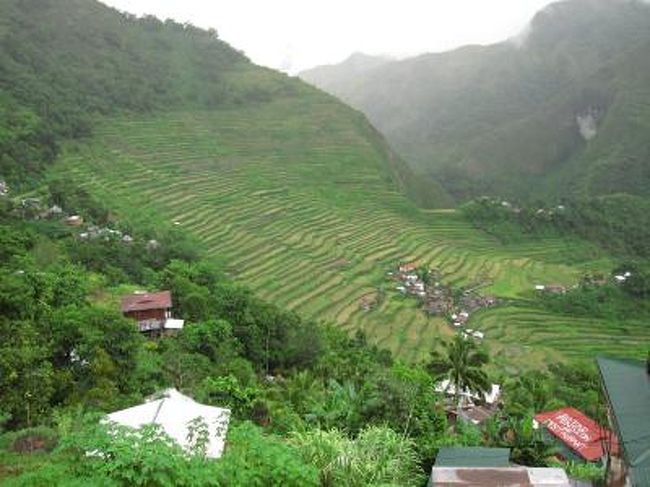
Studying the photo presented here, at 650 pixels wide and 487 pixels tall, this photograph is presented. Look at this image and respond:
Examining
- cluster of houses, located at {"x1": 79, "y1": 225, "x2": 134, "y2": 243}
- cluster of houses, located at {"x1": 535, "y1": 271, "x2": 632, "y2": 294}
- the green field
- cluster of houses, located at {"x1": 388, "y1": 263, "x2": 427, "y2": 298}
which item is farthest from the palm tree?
cluster of houses, located at {"x1": 535, "y1": 271, "x2": 632, "y2": 294}

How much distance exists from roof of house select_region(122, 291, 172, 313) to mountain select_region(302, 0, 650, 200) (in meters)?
84.5

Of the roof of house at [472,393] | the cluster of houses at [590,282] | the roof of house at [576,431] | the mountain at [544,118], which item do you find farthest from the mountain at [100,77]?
the roof of house at [576,431]

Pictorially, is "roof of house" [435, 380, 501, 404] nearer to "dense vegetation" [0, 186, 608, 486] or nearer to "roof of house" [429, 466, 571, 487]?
"dense vegetation" [0, 186, 608, 486]

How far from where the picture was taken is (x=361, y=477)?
27.6 feet

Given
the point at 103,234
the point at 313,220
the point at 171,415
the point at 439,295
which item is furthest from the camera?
the point at 313,220

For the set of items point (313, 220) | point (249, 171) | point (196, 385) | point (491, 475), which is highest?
point (249, 171)

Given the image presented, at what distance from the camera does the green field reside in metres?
40.8

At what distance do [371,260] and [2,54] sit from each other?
37600 mm

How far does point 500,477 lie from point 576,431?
1184cm

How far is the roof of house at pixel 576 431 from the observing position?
18.3 m

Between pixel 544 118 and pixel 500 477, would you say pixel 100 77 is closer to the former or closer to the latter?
pixel 500 477

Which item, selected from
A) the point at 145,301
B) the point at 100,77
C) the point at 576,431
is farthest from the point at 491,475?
the point at 100,77

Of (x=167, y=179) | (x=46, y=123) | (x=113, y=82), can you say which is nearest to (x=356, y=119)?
(x=113, y=82)

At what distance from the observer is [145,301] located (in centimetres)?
2391
